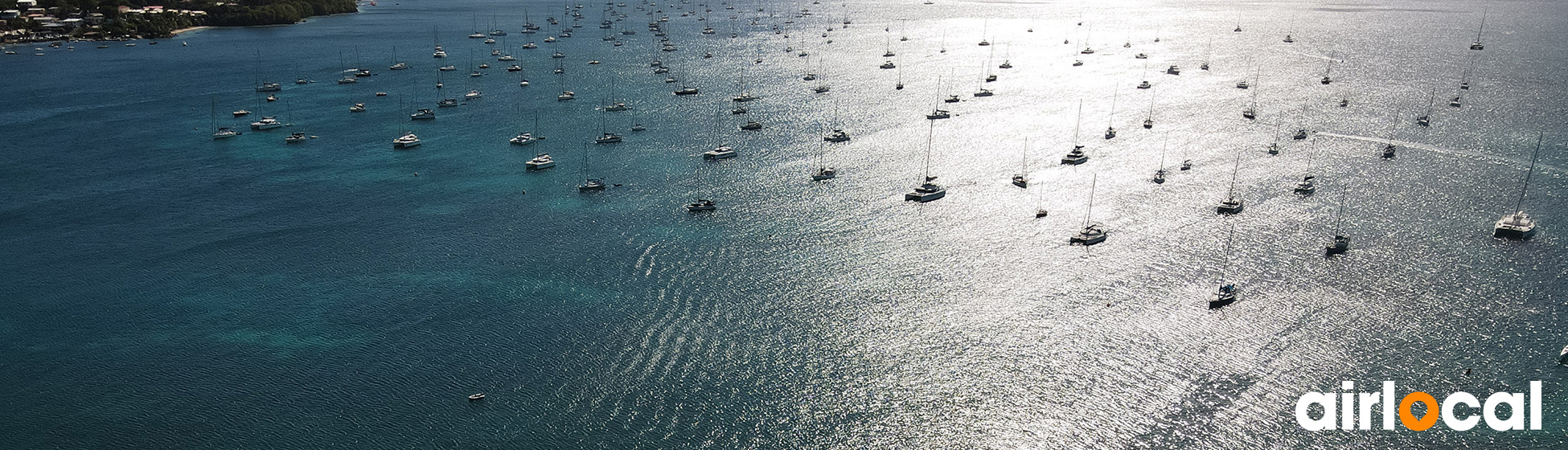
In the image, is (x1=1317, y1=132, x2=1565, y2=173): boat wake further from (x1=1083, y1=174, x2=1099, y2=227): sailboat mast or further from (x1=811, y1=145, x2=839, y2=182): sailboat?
(x1=811, y1=145, x2=839, y2=182): sailboat

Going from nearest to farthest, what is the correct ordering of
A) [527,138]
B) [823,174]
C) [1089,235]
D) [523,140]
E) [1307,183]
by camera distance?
1. [1089,235]
2. [1307,183]
3. [823,174]
4. [523,140]
5. [527,138]

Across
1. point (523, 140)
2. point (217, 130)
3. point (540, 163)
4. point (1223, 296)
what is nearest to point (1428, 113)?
point (1223, 296)

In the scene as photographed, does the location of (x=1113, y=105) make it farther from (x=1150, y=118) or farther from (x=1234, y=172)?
(x=1234, y=172)

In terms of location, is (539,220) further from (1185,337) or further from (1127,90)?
(1127,90)

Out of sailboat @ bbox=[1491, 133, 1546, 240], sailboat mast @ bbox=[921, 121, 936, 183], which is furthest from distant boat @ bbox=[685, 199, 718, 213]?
sailboat @ bbox=[1491, 133, 1546, 240]

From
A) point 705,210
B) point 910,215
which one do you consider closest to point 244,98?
point 705,210

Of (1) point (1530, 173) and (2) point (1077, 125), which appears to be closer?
(1) point (1530, 173)

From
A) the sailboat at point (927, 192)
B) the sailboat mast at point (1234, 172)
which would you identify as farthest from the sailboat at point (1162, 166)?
the sailboat at point (927, 192)
